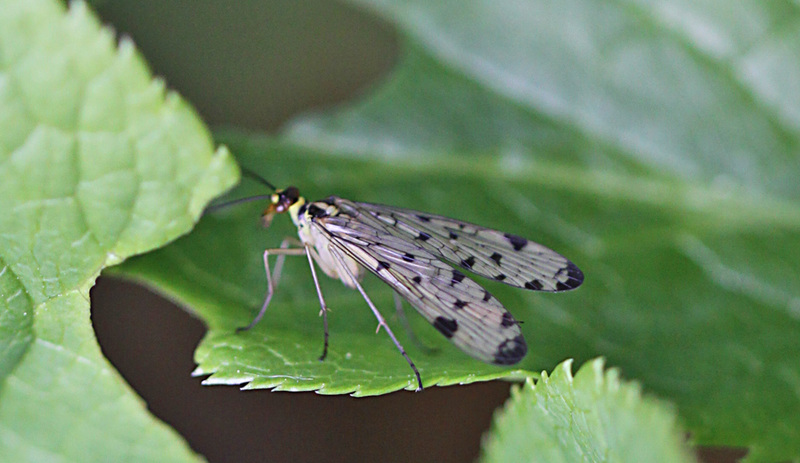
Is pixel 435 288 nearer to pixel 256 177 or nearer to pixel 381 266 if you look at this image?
pixel 381 266

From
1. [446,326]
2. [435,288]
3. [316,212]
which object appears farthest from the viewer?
[316,212]

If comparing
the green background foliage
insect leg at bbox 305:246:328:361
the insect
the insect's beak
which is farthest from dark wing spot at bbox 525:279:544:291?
the insect's beak

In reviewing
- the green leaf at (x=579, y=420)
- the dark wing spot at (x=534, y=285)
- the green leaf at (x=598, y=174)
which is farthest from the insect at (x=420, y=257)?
the green leaf at (x=579, y=420)

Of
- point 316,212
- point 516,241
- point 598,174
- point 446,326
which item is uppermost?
point 598,174

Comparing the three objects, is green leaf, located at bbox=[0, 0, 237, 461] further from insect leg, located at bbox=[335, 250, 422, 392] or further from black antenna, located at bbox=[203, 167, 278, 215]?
black antenna, located at bbox=[203, 167, 278, 215]

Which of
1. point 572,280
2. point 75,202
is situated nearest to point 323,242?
point 572,280

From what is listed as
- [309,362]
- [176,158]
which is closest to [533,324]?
[309,362]
